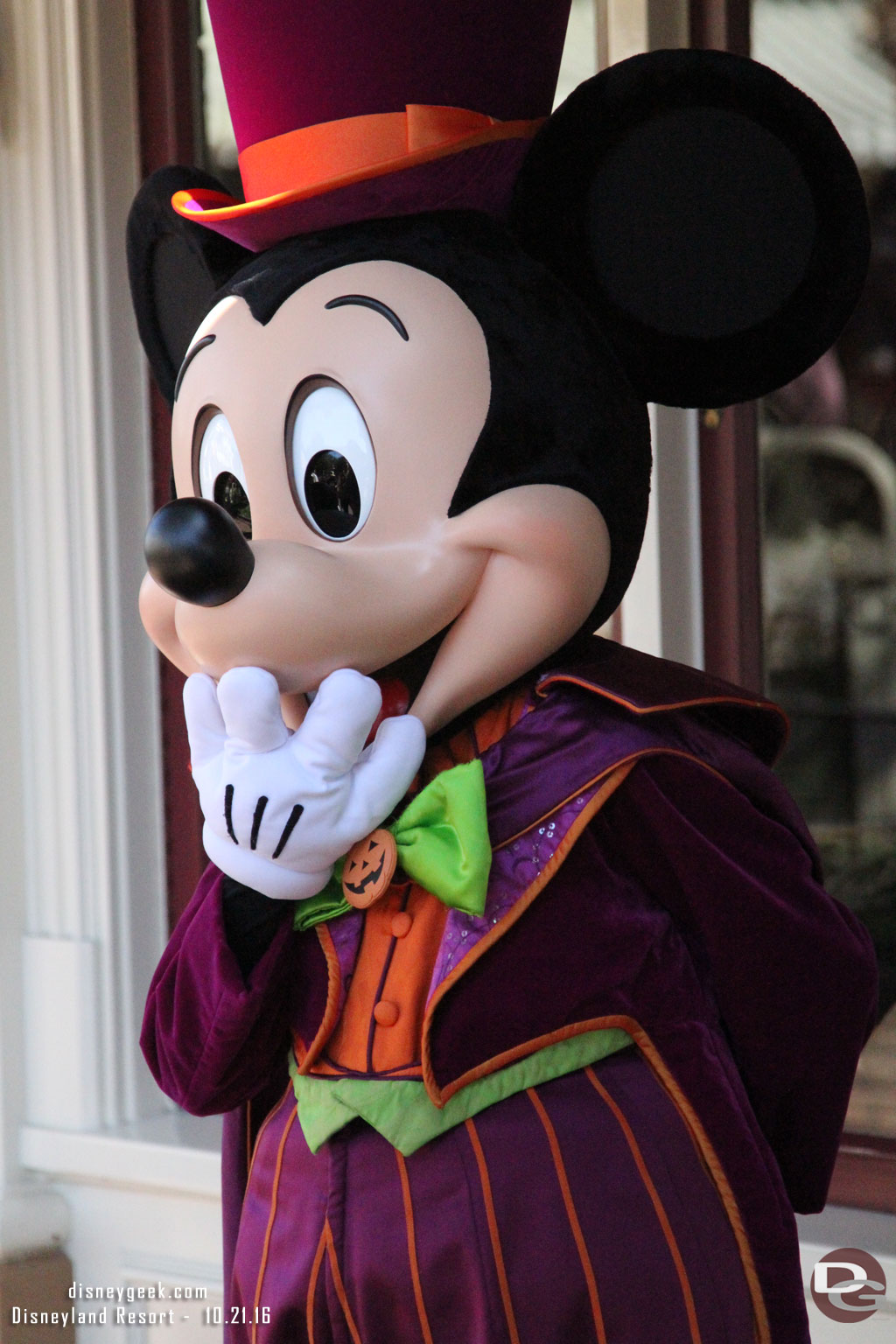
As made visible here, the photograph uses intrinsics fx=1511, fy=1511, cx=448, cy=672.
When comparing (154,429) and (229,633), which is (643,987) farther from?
(154,429)

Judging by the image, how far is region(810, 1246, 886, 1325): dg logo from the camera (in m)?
1.52

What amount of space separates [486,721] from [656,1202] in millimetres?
347

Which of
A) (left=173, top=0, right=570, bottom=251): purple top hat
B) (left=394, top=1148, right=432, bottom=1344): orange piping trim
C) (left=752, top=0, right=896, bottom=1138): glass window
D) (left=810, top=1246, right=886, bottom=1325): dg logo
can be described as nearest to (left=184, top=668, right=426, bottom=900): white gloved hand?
(left=394, top=1148, right=432, bottom=1344): orange piping trim

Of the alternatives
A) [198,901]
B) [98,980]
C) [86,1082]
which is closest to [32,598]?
[98,980]

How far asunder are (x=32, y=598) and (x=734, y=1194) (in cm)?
140

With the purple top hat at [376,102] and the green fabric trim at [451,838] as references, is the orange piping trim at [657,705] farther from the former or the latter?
the purple top hat at [376,102]

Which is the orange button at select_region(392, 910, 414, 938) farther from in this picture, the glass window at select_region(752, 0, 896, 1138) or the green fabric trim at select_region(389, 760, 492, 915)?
the glass window at select_region(752, 0, 896, 1138)

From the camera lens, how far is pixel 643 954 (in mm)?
1038

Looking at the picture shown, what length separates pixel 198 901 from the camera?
1160 millimetres

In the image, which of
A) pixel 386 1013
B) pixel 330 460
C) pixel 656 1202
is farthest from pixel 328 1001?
pixel 330 460

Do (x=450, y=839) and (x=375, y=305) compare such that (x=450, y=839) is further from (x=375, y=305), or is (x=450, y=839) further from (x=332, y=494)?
(x=375, y=305)

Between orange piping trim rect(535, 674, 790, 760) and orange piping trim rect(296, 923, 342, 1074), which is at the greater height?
orange piping trim rect(535, 674, 790, 760)

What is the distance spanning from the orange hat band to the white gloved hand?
0.35 metres

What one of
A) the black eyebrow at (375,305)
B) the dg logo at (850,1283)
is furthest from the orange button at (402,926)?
the dg logo at (850,1283)
